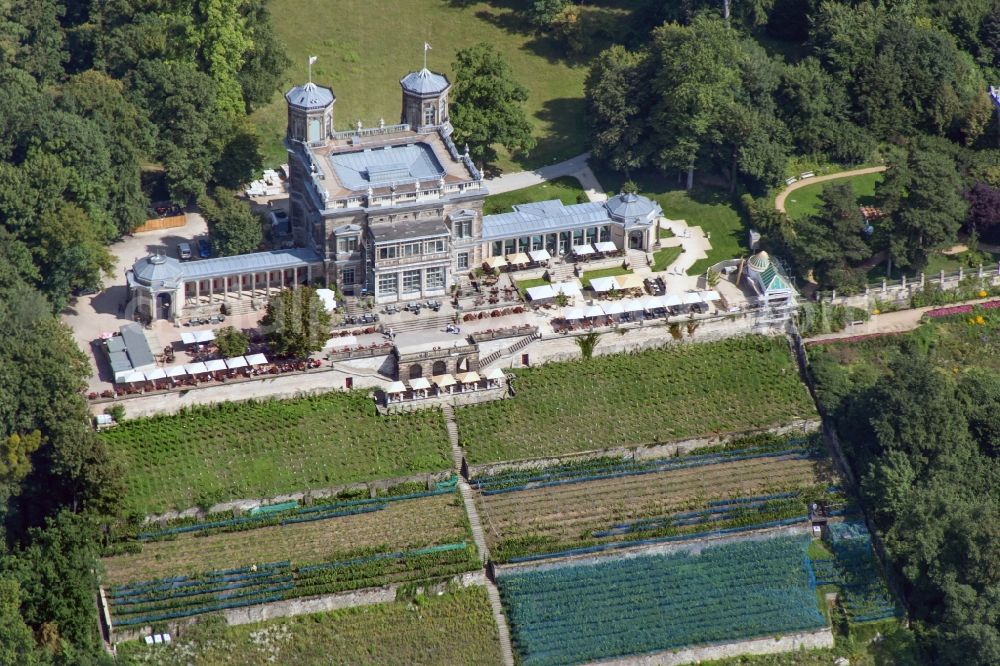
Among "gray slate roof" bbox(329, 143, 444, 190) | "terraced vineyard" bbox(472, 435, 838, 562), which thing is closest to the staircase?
"terraced vineyard" bbox(472, 435, 838, 562)

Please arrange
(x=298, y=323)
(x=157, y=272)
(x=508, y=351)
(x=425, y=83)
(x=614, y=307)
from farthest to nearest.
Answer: (x=425, y=83), (x=614, y=307), (x=508, y=351), (x=157, y=272), (x=298, y=323)

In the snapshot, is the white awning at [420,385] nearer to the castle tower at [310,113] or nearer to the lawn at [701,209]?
the castle tower at [310,113]

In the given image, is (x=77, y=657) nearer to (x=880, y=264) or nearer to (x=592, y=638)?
(x=592, y=638)

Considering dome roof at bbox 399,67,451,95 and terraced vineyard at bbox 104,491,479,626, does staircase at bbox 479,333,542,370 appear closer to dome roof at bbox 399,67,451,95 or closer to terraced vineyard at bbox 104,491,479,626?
terraced vineyard at bbox 104,491,479,626

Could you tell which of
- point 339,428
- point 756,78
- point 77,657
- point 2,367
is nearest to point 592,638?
A: point 339,428

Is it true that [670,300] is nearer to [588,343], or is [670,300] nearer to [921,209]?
[588,343]

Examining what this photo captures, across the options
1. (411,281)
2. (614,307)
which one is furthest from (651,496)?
(411,281)
